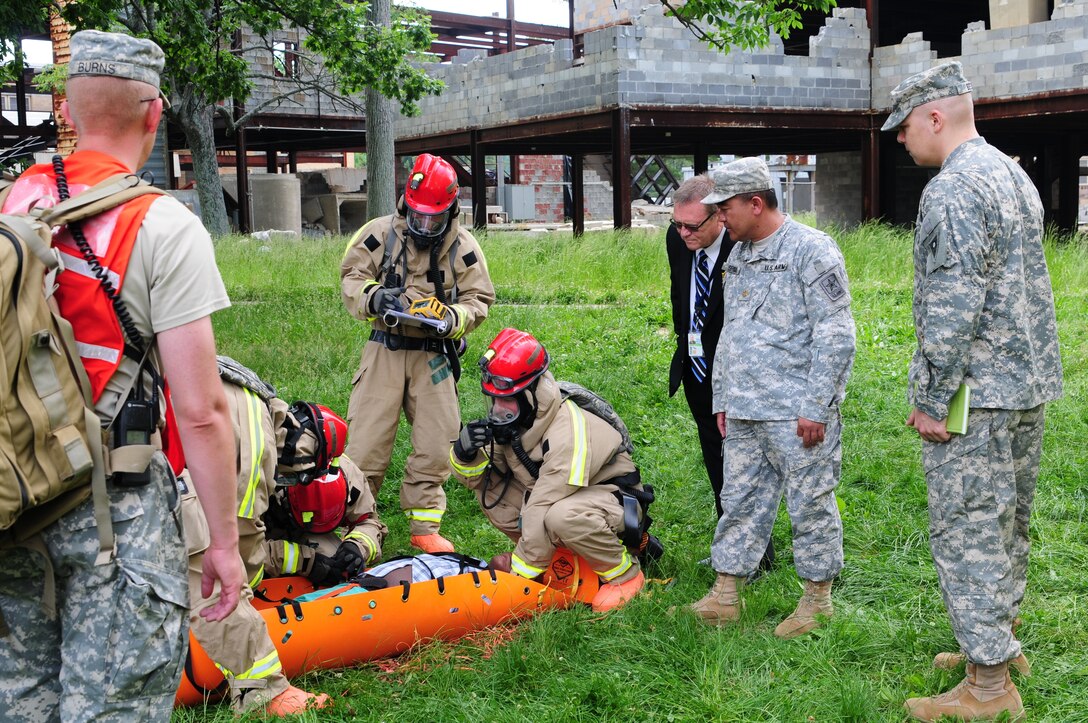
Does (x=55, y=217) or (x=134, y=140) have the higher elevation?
(x=134, y=140)

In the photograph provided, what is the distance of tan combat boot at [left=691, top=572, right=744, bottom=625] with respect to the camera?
14.5ft

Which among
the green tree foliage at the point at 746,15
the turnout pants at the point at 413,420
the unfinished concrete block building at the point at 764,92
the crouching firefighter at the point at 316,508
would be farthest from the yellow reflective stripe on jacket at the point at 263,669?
the unfinished concrete block building at the point at 764,92

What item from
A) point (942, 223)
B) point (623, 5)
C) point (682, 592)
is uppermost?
point (623, 5)

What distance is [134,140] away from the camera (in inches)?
98.0

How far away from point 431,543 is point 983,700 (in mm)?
3052

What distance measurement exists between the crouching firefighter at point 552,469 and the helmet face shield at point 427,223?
112cm

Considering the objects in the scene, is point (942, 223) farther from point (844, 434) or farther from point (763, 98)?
point (763, 98)

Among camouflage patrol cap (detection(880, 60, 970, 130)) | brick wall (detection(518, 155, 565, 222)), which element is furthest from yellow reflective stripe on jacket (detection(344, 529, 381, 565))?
brick wall (detection(518, 155, 565, 222))

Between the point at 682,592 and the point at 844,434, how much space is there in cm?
273

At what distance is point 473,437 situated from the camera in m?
4.70

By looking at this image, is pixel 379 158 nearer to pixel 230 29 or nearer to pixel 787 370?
pixel 230 29

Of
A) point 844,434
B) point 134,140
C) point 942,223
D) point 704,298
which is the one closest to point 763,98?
point 844,434

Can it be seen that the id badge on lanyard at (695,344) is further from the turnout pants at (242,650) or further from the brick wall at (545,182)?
the brick wall at (545,182)

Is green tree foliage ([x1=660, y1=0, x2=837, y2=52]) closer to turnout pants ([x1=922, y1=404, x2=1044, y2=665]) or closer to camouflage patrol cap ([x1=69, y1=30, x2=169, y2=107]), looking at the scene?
turnout pants ([x1=922, y1=404, x2=1044, y2=665])
